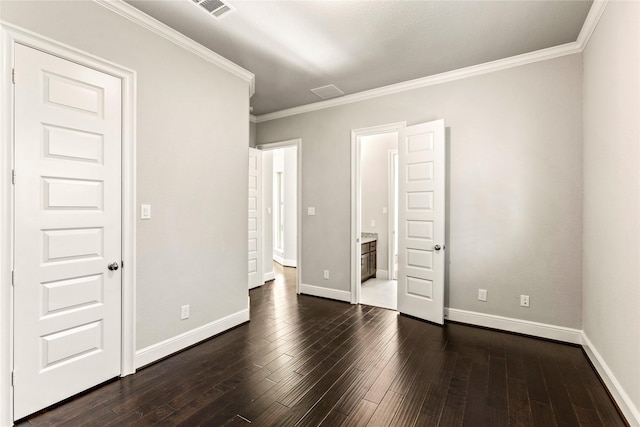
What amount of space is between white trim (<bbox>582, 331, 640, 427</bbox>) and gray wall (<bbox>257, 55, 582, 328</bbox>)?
1.36 ft

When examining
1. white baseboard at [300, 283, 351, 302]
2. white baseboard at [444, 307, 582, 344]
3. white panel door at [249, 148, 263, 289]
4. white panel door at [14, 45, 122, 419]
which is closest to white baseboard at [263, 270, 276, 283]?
white panel door at [249, 148, 263, 289]

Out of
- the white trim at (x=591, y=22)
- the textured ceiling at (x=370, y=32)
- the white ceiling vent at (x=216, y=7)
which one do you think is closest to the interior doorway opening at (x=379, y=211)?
the textured ceiling at (x=370, y=32)

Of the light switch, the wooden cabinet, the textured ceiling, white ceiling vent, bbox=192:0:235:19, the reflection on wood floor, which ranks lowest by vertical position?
the reflection on wood floor

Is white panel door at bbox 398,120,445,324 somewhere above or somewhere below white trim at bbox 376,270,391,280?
above

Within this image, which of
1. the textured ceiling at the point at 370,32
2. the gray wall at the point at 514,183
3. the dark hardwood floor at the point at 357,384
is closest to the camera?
the dark hardwood floor at the point at 357,384

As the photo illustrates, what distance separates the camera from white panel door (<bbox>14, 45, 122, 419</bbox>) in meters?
1.89

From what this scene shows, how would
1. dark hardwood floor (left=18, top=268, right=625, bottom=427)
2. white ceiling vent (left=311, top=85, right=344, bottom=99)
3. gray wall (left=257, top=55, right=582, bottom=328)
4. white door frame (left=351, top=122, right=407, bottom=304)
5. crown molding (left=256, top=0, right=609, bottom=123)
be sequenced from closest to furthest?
1. dark hardwood floor (left=18, top=268, right=625, bottom=427)
2. crown molding (left=256, top=0, right=609, bottom=123)
3. gray wall (left=257, top=55, right=582, bottom=328)
4. white ceiling vent (left=311, top=85, right=344, bottom=99)
5. white door frame (left=351, top=122, right=407, bottom=304)

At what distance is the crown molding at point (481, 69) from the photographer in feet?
8.23

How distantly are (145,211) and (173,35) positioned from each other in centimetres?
156

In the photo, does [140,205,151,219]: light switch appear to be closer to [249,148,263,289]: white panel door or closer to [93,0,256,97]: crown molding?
[93,0,256,97]: crown molding

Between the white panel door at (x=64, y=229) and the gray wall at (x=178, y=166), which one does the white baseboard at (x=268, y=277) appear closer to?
the gray wall at (x=178, y=166)

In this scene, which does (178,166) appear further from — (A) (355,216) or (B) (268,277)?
(B) (268,277)

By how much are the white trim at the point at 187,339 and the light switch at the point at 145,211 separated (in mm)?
1094

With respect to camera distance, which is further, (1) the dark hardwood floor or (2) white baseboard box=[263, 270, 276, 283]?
(2) white baseboard box=[263, 270, 276, 283]
